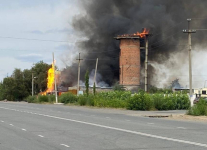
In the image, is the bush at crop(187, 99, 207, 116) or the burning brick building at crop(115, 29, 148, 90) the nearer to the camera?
the bush at crop(187, 99, 207, 116)

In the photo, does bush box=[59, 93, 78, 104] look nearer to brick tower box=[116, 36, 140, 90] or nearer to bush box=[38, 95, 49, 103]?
bush box=[38, 95, 49, 103]

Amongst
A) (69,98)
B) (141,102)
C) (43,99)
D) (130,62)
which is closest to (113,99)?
(141,102)

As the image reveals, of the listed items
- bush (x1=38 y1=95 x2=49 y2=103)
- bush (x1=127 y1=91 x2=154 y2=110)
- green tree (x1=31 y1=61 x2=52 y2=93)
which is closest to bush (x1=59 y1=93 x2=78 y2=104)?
bush (x1=38 y1=95 x2=49 y2=103)

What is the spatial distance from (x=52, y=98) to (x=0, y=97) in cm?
5616

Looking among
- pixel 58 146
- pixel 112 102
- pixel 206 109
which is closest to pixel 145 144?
pixel 58 146

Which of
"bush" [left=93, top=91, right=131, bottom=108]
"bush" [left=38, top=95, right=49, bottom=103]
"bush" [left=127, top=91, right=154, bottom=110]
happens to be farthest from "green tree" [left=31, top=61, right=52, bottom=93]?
"bush" [left=127, top=91, right=154, bottom=110]

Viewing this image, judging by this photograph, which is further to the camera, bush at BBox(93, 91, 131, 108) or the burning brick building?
the burning brick building

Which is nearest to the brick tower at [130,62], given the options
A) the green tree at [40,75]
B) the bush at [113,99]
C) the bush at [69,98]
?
the bush at [69,98]

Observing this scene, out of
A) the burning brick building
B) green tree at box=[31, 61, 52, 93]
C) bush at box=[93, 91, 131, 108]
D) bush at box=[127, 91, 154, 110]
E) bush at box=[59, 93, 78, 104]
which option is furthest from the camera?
green tree at box=[31, 61, 52, 93]

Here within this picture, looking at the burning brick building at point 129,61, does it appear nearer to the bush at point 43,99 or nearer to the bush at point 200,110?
the bush at point 43,99

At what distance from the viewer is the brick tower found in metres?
86.6

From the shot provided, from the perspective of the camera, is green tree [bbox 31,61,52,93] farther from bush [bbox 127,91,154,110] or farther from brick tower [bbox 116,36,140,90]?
→ bush [bbox 127,91,154,110]

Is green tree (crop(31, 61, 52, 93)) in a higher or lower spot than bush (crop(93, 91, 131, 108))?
higher

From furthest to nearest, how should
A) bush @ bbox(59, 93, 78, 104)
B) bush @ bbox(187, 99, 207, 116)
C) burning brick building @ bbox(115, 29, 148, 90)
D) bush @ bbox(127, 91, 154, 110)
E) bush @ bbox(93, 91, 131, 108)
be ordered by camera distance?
burning brick building @ bbox(115, 29, 148, 90), bush @ bbox(59, 93, 78, 104), bush @ bbox(93, 91, 131, 108), bush @ bbox(127, 91, 154, 110), bush @ bbox(187, 99, 207, 116)
